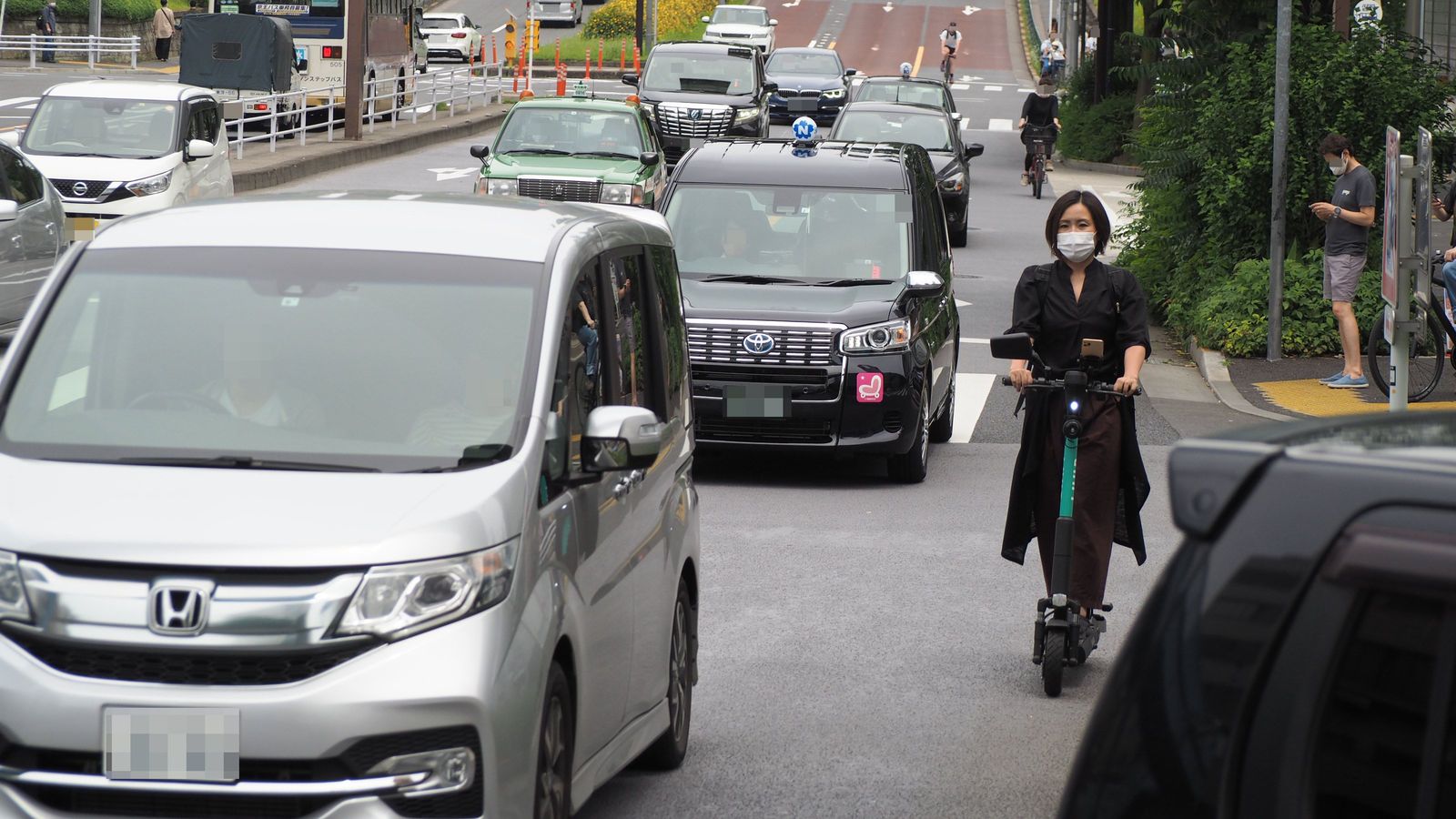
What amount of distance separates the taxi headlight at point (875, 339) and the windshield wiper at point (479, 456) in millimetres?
6988

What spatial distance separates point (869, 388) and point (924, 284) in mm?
692

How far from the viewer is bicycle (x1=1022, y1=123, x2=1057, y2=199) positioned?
1241 inches

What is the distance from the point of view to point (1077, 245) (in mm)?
7336

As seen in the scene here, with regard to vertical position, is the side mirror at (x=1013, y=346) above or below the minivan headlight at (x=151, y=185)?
below

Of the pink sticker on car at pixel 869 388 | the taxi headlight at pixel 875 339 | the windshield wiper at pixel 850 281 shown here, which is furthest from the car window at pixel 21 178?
the pink sticker on car at pixel 869 388

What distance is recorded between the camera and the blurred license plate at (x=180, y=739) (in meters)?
4.04

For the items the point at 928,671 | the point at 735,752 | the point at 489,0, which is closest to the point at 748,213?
the point at 928,671

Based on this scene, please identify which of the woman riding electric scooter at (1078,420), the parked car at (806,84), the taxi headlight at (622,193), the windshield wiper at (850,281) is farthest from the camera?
the parked car at (806,84)

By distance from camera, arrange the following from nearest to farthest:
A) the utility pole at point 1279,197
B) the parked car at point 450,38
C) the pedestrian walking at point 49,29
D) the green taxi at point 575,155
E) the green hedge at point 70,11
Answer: the utility pole at point 1279,197 < the green taxi at point 575,155 < the pedestrian walking at point 49,29 < the green hedge at point 70,11 < the parked car at point 450,38

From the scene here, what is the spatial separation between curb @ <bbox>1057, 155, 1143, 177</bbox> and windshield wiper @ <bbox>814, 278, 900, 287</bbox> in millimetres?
23846

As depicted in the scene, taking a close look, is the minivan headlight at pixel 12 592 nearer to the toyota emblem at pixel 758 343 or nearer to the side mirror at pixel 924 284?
the toyota emblem at pixel 758 343

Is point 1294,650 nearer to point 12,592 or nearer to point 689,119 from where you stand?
point 12,592

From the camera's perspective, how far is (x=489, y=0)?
279 ft

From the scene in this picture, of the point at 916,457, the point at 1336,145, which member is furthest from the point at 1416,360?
the point at 916,457
